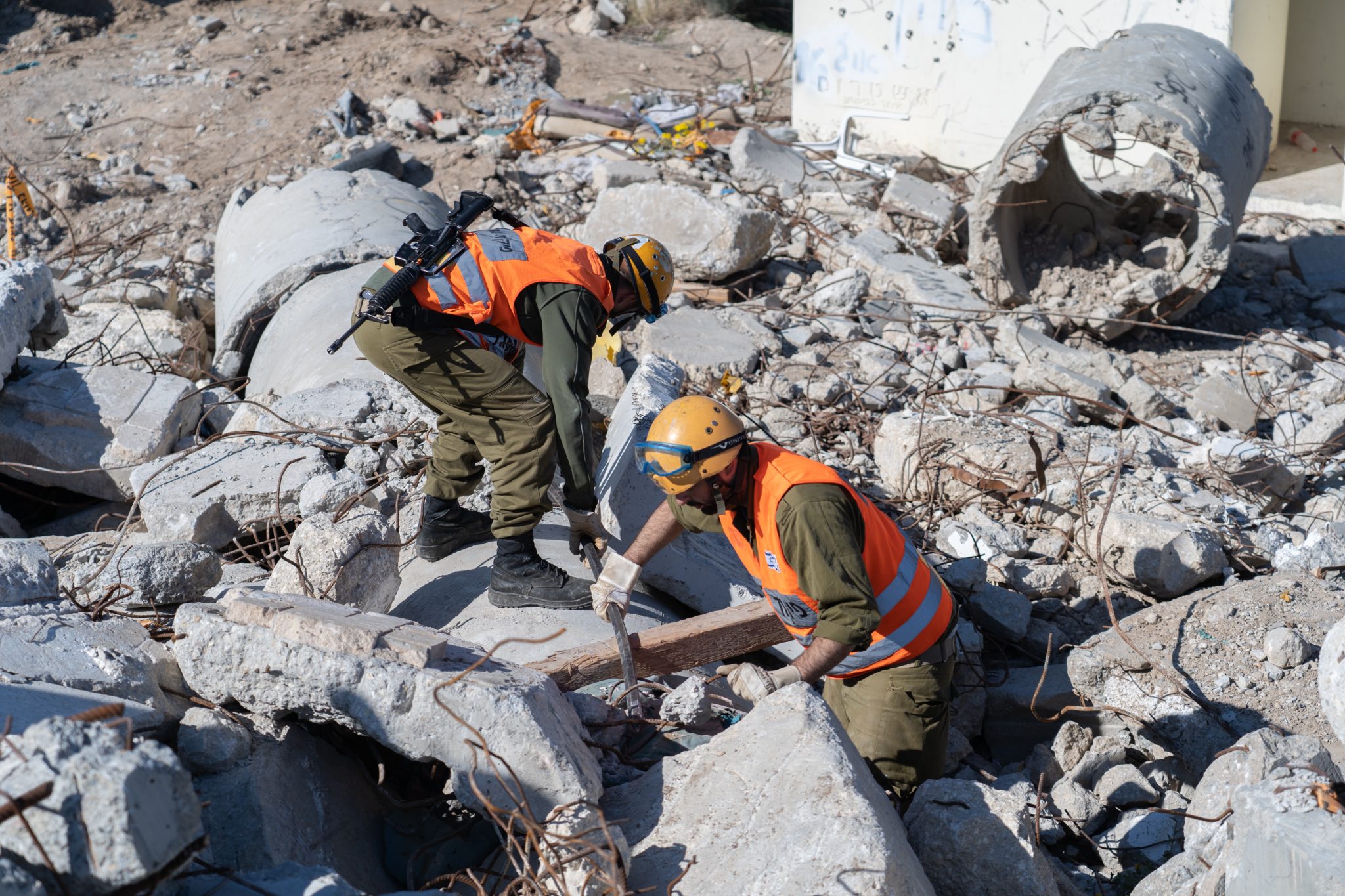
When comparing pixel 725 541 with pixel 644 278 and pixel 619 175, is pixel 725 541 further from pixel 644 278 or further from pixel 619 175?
pixel 619 175

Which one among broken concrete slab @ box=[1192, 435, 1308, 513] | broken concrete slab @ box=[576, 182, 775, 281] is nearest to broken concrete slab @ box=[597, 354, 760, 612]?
broken concrete slab @ box=[1192, 435, 1308, 513]

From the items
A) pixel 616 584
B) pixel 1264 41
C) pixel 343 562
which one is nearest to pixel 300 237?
pixel 343 562

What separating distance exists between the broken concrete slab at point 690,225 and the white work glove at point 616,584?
349 centimetres

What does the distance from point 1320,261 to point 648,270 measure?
586 cm

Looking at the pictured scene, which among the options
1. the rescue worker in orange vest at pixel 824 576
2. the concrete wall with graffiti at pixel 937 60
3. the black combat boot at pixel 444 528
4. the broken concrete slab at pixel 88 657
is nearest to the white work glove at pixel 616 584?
the rescue worker in orange vest at pixel 824 576

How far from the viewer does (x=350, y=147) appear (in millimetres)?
9969

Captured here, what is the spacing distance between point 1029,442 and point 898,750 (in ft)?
7.04

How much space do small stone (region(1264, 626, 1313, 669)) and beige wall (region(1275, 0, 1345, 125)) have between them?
759 centimetres

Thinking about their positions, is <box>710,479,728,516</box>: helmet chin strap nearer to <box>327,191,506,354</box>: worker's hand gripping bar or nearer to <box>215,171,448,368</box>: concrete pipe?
<box>327,191,506,354</box>: worker's hand gripping bar

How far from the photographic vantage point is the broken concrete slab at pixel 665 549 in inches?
153

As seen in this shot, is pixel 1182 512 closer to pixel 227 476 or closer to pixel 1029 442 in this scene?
pixel 1029 442

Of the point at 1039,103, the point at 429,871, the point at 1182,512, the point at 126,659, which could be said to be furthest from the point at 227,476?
the point at 1039,103

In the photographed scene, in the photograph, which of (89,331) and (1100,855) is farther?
(89,331)

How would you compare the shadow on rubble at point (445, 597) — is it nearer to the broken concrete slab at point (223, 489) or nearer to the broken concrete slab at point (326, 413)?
the broken concrete slab at point (223, 489)
